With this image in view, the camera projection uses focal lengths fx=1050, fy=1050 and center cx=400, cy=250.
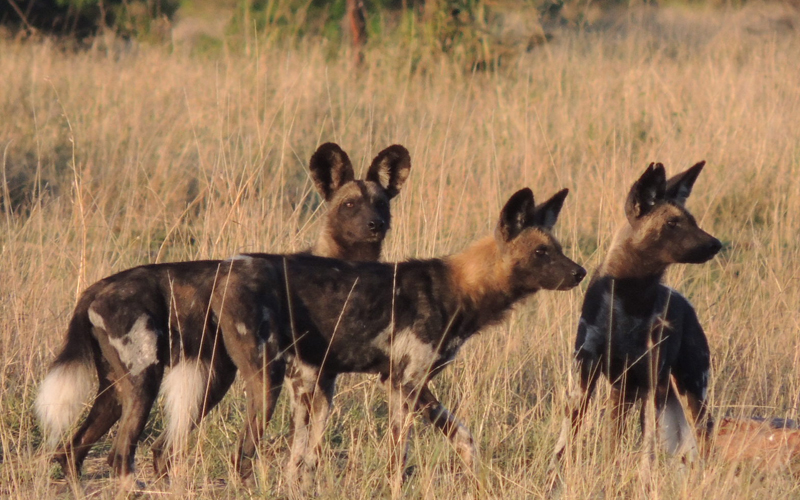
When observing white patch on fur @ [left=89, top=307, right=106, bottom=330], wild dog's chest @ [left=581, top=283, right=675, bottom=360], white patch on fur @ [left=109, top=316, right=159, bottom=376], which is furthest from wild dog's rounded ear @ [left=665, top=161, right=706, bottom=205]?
white patch on fur @ [left=89, top=307, right=106, bottom=330]

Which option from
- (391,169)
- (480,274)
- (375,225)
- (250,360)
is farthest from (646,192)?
(250,360)

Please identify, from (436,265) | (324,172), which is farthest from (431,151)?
(436,265)

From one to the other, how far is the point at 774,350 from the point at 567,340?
1106 mm

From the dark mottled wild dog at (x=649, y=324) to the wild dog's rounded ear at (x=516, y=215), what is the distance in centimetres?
44

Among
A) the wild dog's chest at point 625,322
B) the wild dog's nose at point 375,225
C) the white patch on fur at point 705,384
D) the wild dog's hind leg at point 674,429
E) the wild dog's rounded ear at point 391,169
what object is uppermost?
the wild dog's rounded ear at point 391,169

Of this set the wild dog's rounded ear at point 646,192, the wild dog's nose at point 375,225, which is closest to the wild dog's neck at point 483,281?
the wild dog's rounded ear at point 646,192

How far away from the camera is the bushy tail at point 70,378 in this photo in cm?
384

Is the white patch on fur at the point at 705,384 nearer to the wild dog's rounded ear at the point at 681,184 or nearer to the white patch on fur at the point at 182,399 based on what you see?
the wild dog's rounded ear at the point at 681,184

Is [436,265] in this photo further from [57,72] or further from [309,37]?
[309,37]

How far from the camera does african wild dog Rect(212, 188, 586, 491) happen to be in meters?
4.08

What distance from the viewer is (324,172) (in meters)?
5.78

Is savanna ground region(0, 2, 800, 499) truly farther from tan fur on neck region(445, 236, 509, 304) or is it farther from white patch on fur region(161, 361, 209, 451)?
tan fur on neck region(445, 236, 509, 304)

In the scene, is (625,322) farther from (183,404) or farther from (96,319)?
(96,319)

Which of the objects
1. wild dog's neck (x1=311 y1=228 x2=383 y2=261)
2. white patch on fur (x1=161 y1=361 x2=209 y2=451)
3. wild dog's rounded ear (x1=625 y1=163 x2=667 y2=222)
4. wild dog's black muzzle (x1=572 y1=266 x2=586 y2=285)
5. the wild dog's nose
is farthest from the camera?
wild dog's neck (x1=311 y1=228 x2=383 y2=261)
